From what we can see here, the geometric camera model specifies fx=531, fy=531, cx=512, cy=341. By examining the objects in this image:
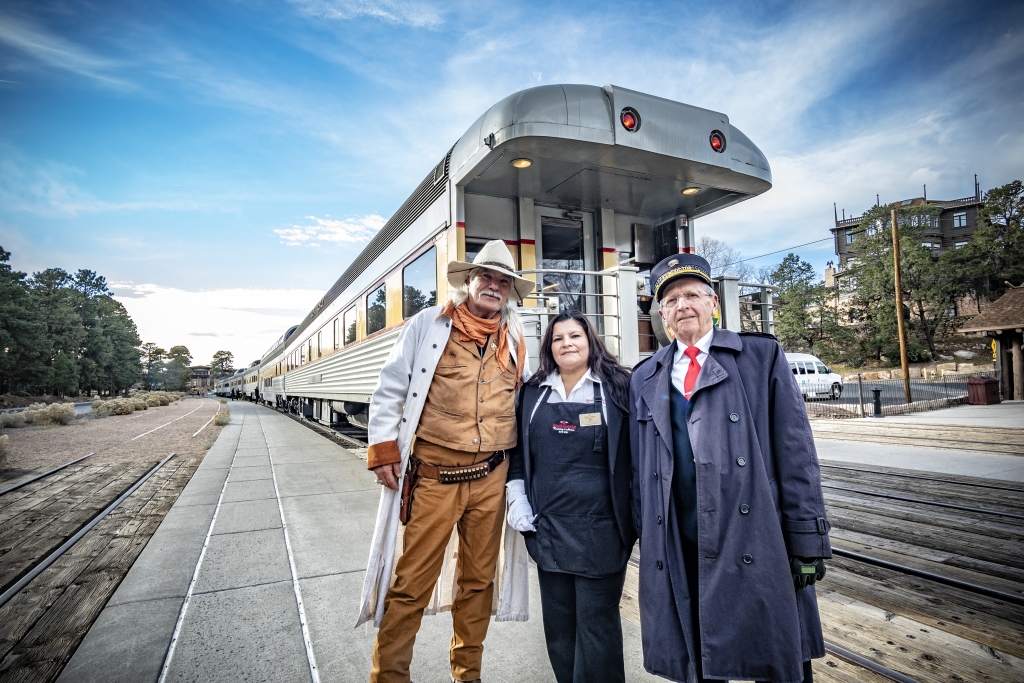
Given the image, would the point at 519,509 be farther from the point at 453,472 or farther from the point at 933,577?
the point at 933,577

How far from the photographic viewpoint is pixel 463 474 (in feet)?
6.87

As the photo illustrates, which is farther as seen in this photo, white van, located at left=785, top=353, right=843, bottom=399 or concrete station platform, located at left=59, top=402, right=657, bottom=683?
white van, located at left=785, top=353, right=843, bottom=399

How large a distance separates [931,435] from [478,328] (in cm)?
1085

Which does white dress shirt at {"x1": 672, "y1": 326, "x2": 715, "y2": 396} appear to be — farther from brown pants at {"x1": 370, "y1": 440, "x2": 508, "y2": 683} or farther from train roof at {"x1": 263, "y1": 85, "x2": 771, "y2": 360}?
train roof at {"x1": 263, "y1": 85, "x2": 771, "y2": 360}

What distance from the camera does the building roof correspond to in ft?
52.7

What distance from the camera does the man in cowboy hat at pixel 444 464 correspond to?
6.67 ft

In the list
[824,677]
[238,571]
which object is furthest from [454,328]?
[238,571]

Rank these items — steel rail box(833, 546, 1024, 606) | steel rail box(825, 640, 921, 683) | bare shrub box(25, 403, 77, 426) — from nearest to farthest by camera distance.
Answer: steel rail box(825, 640, 921, 683) < steel rail box(833, 546, 1024, 606) < bare shrub box(25, 403, 77, 426)

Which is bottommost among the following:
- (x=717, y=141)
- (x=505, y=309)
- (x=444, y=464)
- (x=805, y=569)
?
(x=805, y=569)

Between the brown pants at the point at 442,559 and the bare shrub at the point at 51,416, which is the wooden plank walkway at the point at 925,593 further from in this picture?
Result: the bare shrub at the point at 51,416

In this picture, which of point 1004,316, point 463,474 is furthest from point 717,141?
point 1004,316

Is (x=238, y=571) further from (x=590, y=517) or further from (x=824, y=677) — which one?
(x=824, y=677)

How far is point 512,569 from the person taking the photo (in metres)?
2.27

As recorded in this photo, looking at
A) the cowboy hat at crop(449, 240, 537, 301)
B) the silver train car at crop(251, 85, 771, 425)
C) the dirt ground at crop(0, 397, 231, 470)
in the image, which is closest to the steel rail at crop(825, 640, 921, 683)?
the cowboy hat at crop(449, 240, 537, 301)
